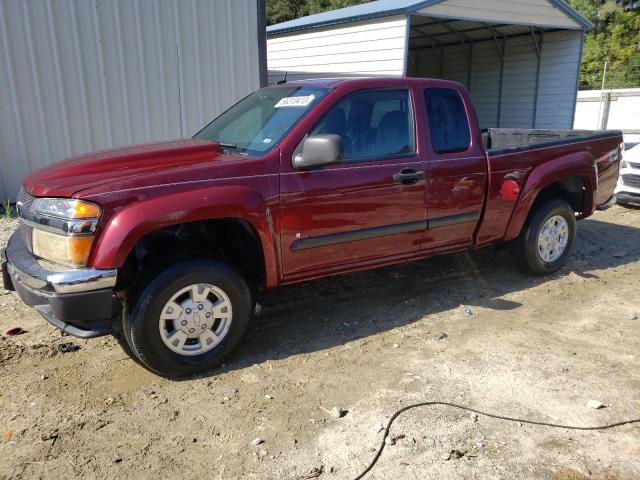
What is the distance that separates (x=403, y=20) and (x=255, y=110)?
8.13 meters

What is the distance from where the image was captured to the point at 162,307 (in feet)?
10.7

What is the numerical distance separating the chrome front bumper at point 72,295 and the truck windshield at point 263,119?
4.41ft

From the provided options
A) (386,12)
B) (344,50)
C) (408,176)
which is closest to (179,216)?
(408,176)

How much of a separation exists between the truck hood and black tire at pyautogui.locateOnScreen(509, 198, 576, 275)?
3127 mm

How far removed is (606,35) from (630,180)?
31.5m

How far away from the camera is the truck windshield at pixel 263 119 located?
12.5ft

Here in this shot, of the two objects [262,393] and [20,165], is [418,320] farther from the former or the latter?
[20,165]

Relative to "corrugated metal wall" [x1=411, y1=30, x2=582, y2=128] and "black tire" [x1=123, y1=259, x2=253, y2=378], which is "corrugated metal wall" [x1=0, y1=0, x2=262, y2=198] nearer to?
"black tire" [x1=123, y1=259, x2=253, y2=378]

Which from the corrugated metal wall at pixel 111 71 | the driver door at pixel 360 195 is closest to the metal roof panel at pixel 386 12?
the corrugated metal wall at pixel 111 71

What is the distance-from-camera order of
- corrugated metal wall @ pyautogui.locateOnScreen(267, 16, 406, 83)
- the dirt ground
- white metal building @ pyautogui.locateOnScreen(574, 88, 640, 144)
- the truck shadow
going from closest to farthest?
the dirt ground, the truck shadow, corrugated metal wall @ pyautogui.locateOnScreen(267, 16, 406, 83), white metal building @ pyautogui.locateOnScreen(574, 88, 640, 144)

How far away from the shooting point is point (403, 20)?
11242 millimetres

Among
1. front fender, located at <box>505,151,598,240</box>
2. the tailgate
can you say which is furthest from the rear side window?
the tailgate

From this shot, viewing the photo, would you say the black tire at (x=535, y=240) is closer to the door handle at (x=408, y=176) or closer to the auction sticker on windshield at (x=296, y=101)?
the door handle at (x=408, y=176)

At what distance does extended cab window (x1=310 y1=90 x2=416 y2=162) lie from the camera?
12.9ft
